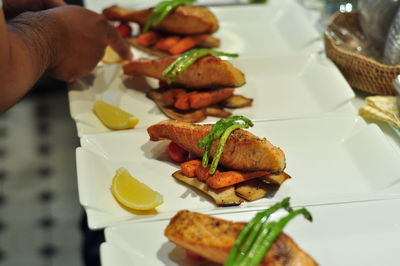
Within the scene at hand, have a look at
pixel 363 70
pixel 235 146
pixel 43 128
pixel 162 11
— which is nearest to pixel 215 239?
pixel 235 146

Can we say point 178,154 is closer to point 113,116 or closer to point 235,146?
point 235,146

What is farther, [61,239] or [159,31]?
[61,239]

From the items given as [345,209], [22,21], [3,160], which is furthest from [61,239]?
[345,209]

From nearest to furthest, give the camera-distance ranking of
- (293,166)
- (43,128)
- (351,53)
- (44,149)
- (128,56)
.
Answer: (293,166) < (351,53) < (128,56) < (44,149) < (43,128)

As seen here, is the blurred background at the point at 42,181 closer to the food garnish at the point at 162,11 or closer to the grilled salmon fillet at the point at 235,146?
the food garnish at the point at 162,11

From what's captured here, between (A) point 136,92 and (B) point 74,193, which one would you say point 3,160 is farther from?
(A) point 136,92

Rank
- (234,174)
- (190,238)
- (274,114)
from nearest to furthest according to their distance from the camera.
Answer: (190,238)
(234,174)
(274,114)

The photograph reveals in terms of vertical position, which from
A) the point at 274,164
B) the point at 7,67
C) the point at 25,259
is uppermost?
the point at 7,67
